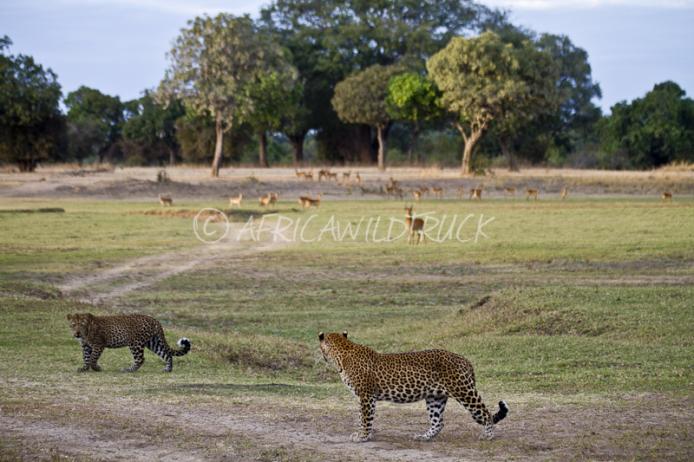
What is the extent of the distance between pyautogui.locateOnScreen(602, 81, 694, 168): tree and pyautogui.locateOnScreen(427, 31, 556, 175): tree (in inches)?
451

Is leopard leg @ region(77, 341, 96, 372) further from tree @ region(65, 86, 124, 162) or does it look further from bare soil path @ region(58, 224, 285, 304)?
tree @ region(65, 86, 124, 162)

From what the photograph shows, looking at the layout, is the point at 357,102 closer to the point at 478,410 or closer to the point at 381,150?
the point at 381,150

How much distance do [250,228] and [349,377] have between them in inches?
1123

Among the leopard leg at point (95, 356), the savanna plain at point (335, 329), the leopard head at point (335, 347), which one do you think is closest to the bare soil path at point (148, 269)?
the savanna plain at point (335, 329)

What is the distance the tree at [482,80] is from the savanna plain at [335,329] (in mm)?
20017

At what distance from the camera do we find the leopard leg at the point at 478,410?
8.30m

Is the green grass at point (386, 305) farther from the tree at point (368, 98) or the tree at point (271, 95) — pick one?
the tree at point (368, 98)

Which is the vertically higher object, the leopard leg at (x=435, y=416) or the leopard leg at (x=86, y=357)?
the leopard leg at (x=435, y=416)

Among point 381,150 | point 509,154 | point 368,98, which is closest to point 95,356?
point 368,98

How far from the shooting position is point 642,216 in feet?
127

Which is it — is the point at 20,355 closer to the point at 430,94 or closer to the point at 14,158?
the point at 14,158

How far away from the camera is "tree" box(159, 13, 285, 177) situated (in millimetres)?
55531

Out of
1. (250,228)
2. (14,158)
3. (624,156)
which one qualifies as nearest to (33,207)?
(250,228)

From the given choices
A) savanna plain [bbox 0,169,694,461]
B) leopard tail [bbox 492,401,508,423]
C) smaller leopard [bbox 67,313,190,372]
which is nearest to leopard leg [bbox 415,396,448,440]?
savanna plain [bbox 0,169,694,461]
